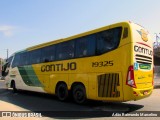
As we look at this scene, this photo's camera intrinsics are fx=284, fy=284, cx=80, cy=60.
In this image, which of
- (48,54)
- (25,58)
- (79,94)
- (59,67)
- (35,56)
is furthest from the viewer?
(25,58)

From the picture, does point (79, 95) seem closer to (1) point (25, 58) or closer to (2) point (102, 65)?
(2) point (102, 65)

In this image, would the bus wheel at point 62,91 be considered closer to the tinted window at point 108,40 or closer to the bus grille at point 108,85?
the bus grille at point 108,85

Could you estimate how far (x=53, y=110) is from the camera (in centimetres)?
1153

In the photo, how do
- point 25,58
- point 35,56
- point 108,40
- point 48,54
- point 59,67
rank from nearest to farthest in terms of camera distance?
point 108,40
point 59,67
point 48,54
point 35,56
point 25,58

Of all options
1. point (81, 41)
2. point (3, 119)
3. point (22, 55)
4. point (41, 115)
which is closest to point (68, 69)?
point (81, 41)

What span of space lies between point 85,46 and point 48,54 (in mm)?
3712

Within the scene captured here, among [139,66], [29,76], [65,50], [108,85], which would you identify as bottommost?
[108,85]

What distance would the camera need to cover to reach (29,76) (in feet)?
58.6

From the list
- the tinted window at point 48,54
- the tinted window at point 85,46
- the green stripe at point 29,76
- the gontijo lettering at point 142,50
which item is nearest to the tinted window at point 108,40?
the tinted window at point 85,46

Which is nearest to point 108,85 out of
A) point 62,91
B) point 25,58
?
point 62,91

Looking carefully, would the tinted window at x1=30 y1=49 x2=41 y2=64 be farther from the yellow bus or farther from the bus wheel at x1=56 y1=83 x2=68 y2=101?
the bus wheel at x1=56 y1=83 x2=68 y2=101

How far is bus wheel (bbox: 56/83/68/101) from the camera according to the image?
552 inches

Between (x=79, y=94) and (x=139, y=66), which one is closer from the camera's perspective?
(x=139, y=66)

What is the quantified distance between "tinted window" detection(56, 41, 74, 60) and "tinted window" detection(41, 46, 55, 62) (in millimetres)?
552
